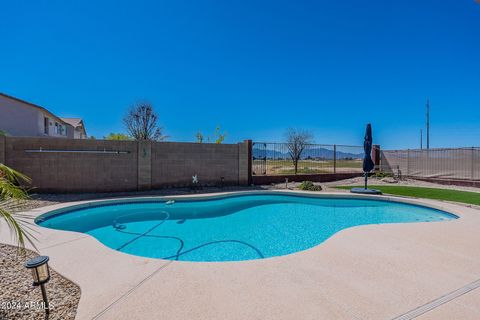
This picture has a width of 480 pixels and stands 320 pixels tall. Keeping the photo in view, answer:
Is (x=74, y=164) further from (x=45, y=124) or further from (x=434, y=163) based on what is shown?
(x=434, y=163)

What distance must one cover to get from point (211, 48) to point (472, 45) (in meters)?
A: 12.7

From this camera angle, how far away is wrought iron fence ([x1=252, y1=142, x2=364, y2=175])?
40.7 ft

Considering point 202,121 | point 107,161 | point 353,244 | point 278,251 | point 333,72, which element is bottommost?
point 278,251

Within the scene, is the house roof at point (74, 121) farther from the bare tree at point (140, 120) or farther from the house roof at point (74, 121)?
the bare tree at point (140, 120)

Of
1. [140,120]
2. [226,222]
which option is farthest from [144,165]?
[140,120]

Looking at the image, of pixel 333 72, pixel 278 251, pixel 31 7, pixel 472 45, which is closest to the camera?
pixel 278 251

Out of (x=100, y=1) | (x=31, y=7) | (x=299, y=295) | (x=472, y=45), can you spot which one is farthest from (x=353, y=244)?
(x=472, y=45)

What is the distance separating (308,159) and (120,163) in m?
10.4

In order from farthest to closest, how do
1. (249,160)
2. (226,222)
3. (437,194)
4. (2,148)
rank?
1. (249,160)
2. (437,194)
3. (2,148)
4. (226,222)

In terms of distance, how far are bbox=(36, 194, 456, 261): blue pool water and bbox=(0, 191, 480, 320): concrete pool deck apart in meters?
1.19

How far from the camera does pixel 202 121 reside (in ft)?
86.0

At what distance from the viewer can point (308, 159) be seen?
14352 mm

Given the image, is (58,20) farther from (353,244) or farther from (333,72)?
(333,72)

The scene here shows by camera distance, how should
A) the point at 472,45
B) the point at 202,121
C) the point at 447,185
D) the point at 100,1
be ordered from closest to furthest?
the point at 100,1 < the point at 472,45 < the point at 447,185 < the point at 202,121
